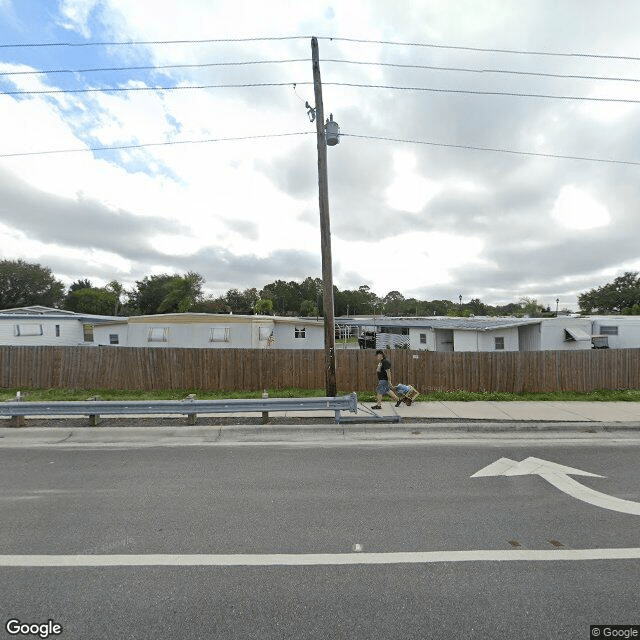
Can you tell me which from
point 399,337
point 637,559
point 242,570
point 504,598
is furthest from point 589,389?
point 399,337

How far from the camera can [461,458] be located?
5969 millimetres

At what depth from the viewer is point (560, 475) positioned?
204 inches

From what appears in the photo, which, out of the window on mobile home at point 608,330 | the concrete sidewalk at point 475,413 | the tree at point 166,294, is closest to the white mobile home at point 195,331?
the concrete sidewalk at point 475,413

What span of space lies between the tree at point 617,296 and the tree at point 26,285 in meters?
106

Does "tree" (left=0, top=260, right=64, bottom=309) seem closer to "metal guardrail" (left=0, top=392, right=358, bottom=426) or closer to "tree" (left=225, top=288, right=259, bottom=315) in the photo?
"tree" (left=225, top=288, right=259, bottom=315)

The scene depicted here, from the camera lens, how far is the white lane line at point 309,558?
125 inches

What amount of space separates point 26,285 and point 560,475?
8138 cm

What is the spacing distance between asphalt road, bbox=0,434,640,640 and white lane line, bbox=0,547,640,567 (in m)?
0.02

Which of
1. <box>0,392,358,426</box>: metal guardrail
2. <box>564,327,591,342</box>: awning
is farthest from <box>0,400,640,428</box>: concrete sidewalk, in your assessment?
<box>564,327,591,342</box>: awning

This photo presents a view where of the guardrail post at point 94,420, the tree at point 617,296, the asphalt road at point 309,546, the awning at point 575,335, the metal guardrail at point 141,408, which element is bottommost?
the asphalt road at point 309,546

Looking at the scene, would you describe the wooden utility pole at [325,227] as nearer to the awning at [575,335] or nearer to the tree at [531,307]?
the awning at [575,335]

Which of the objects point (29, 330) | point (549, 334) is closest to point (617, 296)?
point (549, 334)

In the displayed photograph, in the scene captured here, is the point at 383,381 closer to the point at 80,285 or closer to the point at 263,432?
the point at 263,432

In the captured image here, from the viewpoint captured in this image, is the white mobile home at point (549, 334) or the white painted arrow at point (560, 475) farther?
the white mobile home at point (549, 334)
